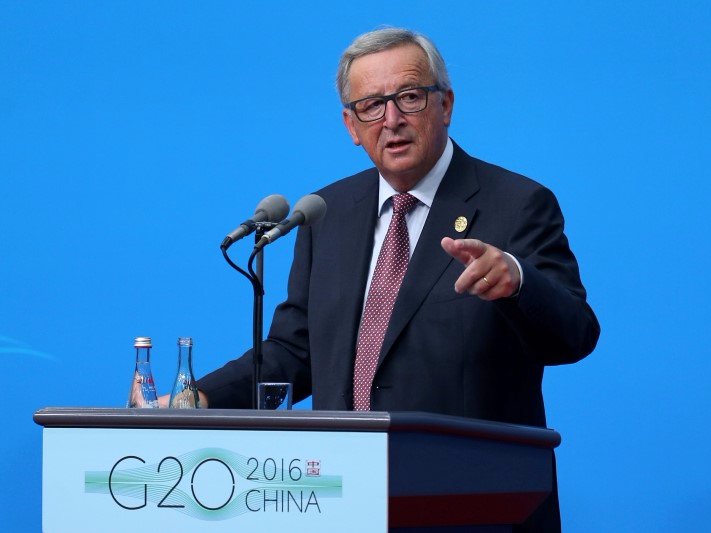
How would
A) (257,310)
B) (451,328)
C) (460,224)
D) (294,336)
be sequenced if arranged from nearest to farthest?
(257,310) < (451,328) < (460,224) < (294,336)

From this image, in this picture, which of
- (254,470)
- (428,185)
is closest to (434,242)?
(428,185)

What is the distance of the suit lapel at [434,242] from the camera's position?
241cm

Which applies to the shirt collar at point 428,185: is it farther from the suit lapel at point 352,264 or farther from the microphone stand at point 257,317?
the microphone stand at point 257,317

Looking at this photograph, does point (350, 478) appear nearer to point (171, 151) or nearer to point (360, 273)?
point (360, 273)

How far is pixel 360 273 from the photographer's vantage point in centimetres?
254

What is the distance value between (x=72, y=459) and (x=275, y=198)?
66 centimetres

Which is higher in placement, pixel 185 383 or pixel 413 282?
pixel 413 282

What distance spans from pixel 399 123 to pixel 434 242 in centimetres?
30

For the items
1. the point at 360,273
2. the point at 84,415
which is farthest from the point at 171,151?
the point at 84,415

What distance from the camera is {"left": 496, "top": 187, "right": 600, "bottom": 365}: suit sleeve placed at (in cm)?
206

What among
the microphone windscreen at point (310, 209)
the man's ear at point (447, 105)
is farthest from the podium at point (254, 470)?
the man's ear at point (447, 105)

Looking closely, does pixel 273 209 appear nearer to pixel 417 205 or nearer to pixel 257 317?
pixel 257 317

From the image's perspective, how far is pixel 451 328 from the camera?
94.4 inches

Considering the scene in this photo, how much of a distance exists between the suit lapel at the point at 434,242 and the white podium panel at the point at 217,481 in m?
0.85
